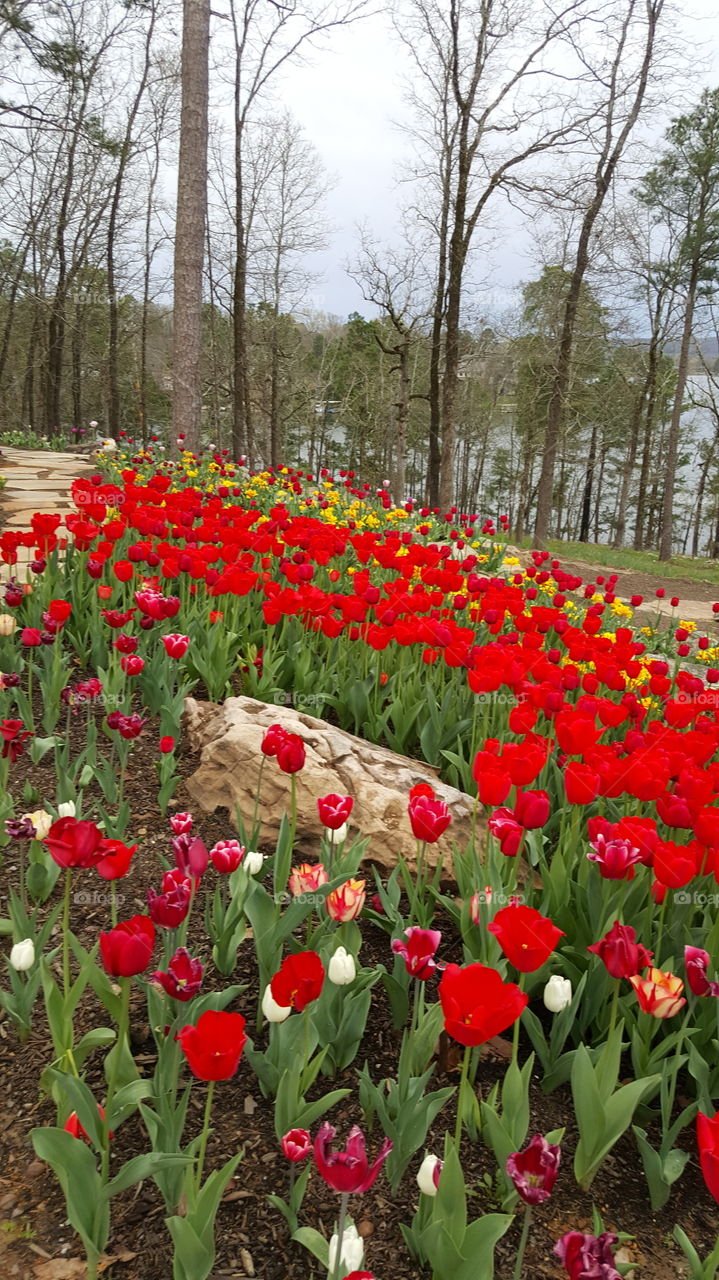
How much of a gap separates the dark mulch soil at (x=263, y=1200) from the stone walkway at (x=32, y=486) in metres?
3.18

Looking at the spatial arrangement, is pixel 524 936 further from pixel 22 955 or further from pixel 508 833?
pixel 22 955

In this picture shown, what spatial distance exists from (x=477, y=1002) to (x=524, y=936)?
0.18 meters

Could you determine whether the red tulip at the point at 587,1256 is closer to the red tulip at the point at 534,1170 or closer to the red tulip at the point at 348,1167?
the red tulip at the point at 534,1170

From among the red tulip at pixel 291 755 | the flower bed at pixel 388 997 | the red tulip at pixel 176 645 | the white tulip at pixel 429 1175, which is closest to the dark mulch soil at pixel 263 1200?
the flower bed at pixel 388 997

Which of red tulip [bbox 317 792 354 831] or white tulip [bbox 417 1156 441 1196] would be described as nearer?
white tulip [bbox 417 1156 441 1196]

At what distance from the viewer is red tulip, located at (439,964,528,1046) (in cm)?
107

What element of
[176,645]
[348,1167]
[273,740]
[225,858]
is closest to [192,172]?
[176,645]

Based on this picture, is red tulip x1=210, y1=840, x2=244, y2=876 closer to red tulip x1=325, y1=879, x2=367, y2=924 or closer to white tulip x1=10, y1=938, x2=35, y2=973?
red tulip x1=325, y1=879, x2=367, y2=924

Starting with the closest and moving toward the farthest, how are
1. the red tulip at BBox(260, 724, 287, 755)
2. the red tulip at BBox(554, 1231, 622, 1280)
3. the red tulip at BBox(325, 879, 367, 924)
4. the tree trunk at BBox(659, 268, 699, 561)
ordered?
the red tulip at BBox(554, 1231, 622, 1280) → the red tulip at BBox(325, 879, 367, 924) → the red tulip at BBox(260, 724, 287, 755) → the tree trunk at BBox(659, 268, 699, 561)

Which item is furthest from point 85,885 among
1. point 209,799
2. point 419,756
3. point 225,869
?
point 419,756

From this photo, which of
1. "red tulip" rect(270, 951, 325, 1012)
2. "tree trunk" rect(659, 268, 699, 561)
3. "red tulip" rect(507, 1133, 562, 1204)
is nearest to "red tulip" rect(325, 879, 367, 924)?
"red tulip" rect(270, 951, 325, 1012)

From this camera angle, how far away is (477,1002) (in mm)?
1104

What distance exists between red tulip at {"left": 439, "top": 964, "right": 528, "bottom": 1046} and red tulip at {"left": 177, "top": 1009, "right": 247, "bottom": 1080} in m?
0.29

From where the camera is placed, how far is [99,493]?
4.58 metres
